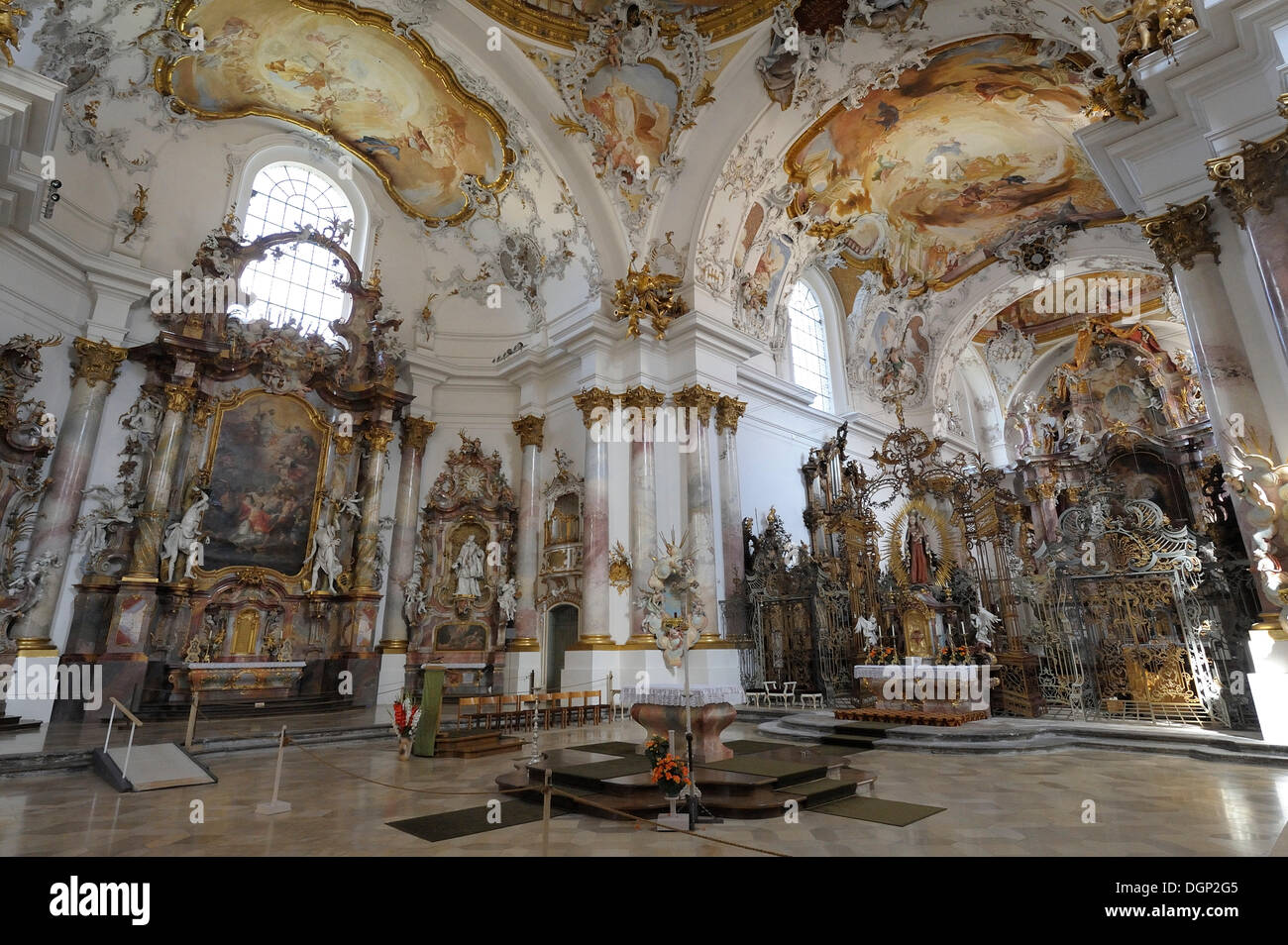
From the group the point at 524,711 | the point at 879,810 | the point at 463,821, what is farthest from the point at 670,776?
the point at 524,711

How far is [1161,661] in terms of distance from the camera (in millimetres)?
9969

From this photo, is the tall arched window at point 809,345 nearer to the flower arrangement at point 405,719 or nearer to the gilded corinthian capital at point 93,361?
the flower arrangement at point 405,719

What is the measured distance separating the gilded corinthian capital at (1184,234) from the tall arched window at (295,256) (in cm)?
1647

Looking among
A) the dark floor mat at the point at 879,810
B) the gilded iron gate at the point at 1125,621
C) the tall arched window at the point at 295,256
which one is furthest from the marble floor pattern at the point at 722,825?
the tall arched window at the point at 295,256

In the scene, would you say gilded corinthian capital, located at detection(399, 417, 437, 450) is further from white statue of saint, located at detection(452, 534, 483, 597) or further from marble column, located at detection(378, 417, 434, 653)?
white statue of saint, located at detection(452, 534, 483, 597)

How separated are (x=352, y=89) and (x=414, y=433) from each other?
8.02 meters

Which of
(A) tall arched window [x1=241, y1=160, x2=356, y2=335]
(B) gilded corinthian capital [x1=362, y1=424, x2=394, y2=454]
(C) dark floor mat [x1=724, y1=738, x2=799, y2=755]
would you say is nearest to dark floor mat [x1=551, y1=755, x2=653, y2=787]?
(C) dark floor mat [x1=724, y1=738, x2=799, y2=755]

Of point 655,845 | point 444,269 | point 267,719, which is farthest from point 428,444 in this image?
point 655,845

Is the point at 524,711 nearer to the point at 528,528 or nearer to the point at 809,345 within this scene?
the point at 528,528

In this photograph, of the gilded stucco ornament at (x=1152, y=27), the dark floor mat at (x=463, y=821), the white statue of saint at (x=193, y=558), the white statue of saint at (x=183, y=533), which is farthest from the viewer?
the white statue of saint at (x=193, y=558)

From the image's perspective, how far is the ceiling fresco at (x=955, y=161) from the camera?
13.9m

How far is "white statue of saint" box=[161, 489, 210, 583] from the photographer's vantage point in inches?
500

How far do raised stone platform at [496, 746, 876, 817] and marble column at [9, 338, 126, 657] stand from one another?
9.91m

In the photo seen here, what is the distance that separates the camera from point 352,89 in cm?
1491
